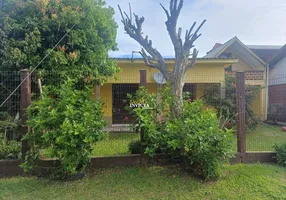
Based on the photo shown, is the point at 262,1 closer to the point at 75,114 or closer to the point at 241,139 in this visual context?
the point at 241,139

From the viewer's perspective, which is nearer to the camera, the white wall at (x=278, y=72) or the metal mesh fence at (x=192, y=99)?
the metal mesh fence at (x=192, y=99)

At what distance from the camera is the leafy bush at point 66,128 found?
3.50m

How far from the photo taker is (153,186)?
142 inches

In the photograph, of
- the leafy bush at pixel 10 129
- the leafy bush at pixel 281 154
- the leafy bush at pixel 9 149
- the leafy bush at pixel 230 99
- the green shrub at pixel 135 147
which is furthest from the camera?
the leafy bush at pixel 230 99

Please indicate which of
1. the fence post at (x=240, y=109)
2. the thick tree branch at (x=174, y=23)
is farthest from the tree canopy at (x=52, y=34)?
the fence post at (x=240, y=109)

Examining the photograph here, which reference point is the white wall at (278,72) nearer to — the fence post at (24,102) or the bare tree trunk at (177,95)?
the bare tree trunk at (177,95)

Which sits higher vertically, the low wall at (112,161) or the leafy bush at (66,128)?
the leafy bush at (66,128)

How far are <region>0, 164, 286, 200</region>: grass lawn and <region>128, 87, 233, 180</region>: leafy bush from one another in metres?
0.31

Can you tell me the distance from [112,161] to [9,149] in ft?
6.68

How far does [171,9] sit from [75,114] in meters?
2.90

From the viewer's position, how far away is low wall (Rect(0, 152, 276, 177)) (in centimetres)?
404

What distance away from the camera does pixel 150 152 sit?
3.87 meters

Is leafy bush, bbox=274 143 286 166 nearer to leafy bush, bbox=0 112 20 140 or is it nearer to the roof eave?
leafy bush, bbox=0 112 20 140

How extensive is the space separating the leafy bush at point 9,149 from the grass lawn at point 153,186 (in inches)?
18.2
